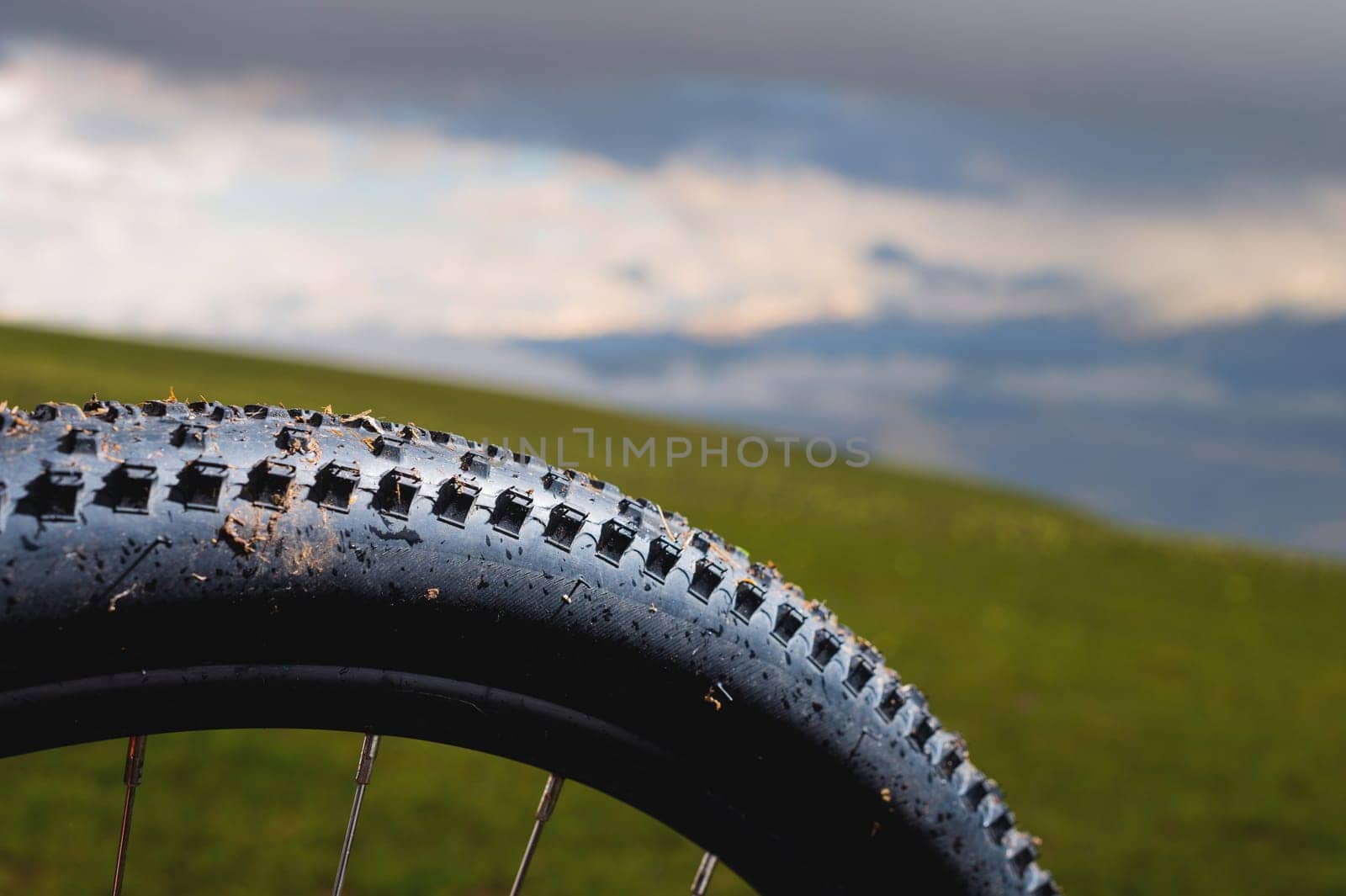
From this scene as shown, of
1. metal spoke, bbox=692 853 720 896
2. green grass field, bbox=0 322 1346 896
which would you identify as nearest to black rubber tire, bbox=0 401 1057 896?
metal spoke, bbox=692 853 720 896

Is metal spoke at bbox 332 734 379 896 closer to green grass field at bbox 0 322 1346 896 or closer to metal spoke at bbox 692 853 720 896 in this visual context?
metal spoke at bbox 692 853 720 896

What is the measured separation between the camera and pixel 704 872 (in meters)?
1.65

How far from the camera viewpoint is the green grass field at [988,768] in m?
5.50

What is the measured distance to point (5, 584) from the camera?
1.17 metres

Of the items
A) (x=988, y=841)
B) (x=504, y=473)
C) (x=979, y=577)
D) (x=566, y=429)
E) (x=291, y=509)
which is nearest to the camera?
(x=291, y=509)

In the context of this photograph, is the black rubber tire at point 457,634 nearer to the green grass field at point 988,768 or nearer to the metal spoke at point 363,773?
the metal spoke at point 363,773

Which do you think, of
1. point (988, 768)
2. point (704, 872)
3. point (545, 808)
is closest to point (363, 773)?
point (545, 808)

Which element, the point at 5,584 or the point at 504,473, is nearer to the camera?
the point at 5,584

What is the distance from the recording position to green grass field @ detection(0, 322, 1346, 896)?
18.0ft

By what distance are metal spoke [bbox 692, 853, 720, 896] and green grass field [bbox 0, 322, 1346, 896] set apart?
153 inches

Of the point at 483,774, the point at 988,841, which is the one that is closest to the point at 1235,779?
the point at 483,774

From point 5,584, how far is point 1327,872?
7367 mm

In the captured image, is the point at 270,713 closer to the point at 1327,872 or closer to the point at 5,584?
the point at 5,584

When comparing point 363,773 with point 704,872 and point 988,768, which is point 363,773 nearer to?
point 704,872
